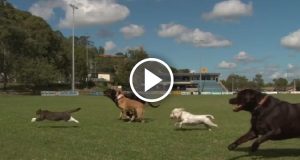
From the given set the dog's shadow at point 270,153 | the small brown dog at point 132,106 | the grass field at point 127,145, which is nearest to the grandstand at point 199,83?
the small brown dog at point 132,106

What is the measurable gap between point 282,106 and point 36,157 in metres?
5.53

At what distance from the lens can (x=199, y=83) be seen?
15262cm

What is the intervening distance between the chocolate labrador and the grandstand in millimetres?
115965

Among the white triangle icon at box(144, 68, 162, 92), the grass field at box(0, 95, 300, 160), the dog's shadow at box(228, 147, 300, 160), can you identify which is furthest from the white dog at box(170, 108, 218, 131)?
the dog's shadow at box(228, 147, 300, 160)

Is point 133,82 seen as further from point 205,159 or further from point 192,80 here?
point 192,80

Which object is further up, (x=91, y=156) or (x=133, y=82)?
(x=133, y=82)

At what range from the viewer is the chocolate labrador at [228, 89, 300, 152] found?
10859 millimetres

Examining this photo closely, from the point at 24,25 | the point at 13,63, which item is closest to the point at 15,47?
the point at 13,63

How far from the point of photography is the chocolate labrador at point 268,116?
1086cm

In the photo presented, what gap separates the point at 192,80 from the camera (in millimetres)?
148875

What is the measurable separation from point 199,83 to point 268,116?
142 m

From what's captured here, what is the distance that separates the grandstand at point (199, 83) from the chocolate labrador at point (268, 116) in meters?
116
